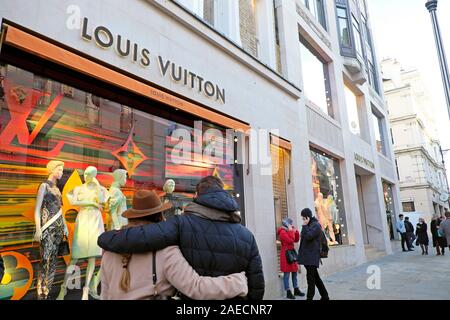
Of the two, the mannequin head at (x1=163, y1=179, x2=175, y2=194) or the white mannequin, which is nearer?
the white mannequin

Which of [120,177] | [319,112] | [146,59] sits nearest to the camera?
[120,177]

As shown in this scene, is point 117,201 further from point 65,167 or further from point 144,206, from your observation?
point 144,206

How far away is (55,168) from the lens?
441 cm

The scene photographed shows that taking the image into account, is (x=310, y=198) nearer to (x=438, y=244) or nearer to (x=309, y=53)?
(x=309, y=53)

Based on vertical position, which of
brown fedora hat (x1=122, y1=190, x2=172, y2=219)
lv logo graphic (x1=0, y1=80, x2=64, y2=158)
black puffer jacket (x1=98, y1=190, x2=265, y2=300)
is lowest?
black puffer jacket (x1=98, y1=190, x2=265, y2=300)

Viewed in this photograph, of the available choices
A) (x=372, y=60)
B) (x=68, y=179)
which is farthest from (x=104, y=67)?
(x=372, y=60)

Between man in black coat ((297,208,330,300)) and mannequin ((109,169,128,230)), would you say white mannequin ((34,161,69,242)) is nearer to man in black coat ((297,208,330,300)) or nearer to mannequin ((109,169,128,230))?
mannequin ((109,169,128,230))

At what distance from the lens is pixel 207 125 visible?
22.8 feet

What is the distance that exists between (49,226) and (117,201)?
3.46 feet

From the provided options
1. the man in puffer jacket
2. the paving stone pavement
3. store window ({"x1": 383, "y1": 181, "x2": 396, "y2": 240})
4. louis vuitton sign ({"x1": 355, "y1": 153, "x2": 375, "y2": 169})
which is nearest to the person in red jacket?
the paving stone pavement

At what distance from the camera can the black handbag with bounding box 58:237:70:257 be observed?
4348 mm

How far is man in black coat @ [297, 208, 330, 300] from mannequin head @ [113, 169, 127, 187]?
3285 mm

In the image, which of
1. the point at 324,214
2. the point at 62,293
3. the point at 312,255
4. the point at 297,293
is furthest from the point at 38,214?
the point at 324,214

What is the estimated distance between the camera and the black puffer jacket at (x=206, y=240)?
196 cm
